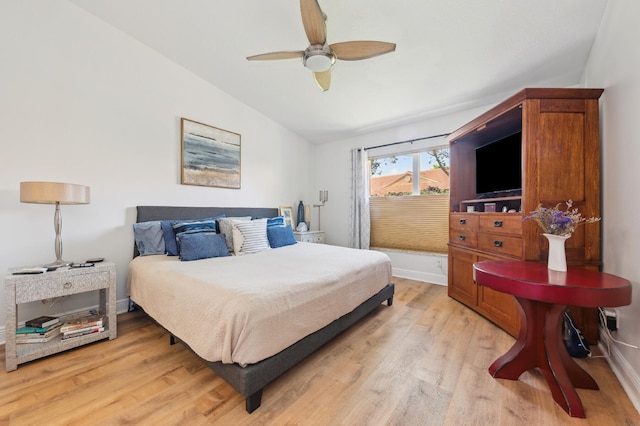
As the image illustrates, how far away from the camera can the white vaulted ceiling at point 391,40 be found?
2016mm

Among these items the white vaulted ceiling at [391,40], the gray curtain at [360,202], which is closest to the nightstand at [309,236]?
the gray curtain at [360,202]

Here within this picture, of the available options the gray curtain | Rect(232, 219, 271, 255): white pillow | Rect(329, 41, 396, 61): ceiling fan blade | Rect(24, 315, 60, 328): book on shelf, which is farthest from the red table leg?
Rect(24, 315, 60, 328): book on shelf

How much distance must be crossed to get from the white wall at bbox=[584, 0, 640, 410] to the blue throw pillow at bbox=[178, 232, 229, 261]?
10.3 ft

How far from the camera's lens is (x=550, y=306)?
1511 mm

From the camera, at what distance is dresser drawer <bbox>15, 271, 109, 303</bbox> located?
1729 mm

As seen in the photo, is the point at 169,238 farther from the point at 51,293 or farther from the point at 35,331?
the point at 35,331

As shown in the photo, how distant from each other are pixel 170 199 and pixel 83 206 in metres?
0.79

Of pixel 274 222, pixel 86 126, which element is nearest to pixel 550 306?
pixel 274 222

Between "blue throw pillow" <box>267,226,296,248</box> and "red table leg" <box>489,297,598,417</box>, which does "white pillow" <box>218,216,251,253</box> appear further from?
"red table leg" <box>489,297,598,417</box>

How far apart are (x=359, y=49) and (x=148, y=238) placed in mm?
2775

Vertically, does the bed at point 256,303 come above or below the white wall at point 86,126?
below

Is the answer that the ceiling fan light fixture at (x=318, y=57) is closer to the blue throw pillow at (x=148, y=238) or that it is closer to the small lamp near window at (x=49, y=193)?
the small lamp near window at (x=49, y=193)

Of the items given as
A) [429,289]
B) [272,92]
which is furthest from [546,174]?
[272,92]

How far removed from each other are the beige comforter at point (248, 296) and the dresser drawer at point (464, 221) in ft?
3.83
